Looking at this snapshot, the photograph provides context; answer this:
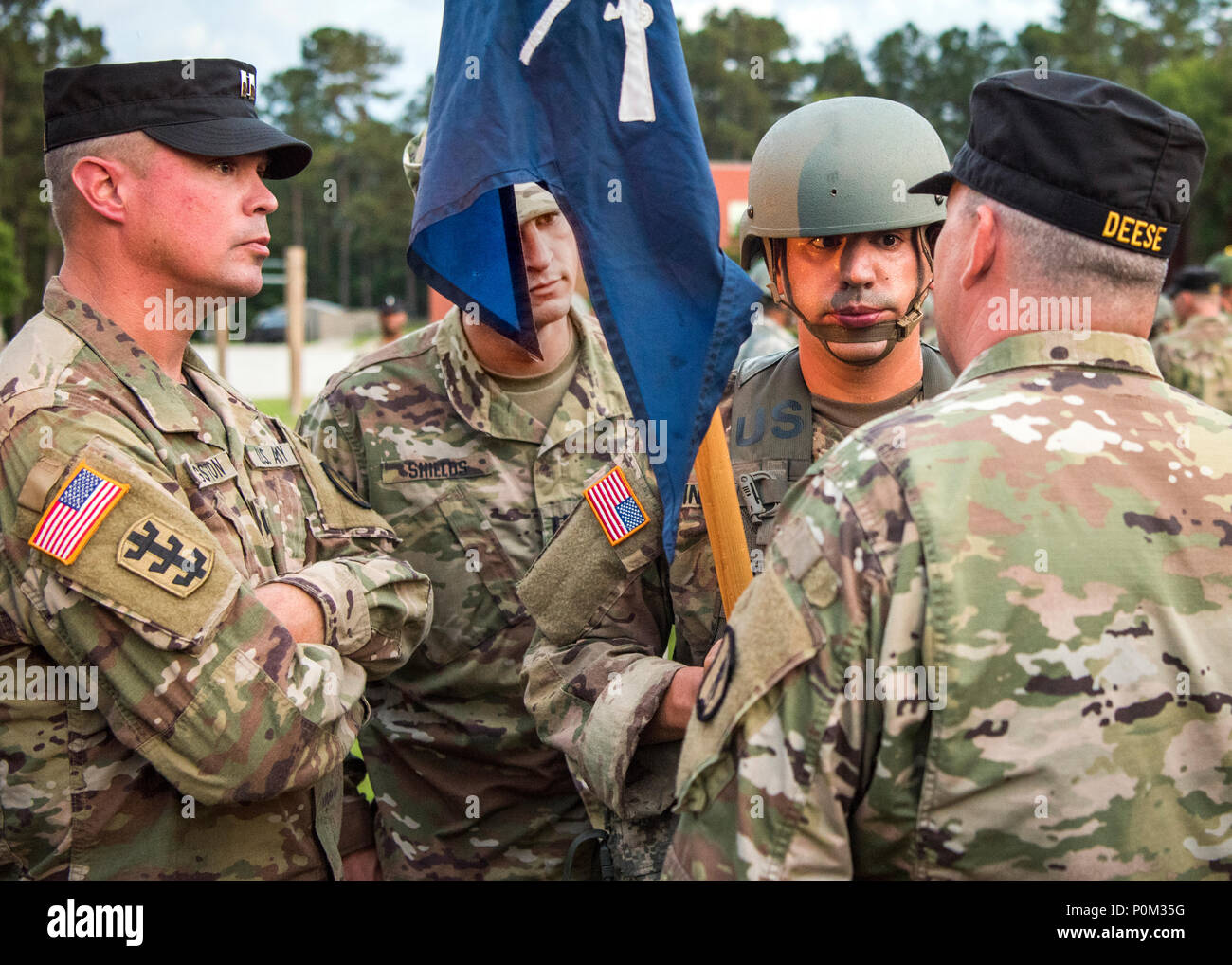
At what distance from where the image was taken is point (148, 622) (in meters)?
2.21

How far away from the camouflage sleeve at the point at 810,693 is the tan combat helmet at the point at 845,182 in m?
1.11

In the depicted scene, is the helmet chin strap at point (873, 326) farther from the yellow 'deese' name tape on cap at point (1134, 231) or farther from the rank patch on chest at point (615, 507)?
the yellow 'deese' name tape on cap at point (1134, 231)

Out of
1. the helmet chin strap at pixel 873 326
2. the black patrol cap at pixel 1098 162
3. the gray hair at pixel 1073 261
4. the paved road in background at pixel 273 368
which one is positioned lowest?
the paved road in background at pixel 273 368

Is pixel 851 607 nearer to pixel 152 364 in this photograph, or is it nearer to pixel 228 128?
pixel 152 364

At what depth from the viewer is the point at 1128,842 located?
173cm

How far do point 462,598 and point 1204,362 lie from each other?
8.83 meters

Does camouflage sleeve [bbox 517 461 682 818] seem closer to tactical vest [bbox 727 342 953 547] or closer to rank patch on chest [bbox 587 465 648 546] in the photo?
rank patch on chest [bbox 587 465 648 546]

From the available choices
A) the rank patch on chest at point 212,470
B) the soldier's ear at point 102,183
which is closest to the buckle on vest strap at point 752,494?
the rank patch on chest at point 212,470

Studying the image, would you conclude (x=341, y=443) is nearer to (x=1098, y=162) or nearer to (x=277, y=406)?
(x=1098, y=162)

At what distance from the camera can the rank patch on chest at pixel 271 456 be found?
9.27 feet

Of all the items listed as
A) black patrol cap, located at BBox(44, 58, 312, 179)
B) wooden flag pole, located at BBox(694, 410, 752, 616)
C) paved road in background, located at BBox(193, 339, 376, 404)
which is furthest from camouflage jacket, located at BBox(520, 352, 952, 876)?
paved road in background, located at BBox(193, 339, 376, 404)

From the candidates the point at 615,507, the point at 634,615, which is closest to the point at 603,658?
the point at 634,615

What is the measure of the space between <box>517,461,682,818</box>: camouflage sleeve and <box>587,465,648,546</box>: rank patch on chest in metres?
0.02
